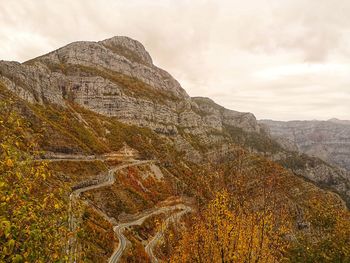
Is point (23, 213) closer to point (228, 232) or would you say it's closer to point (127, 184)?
point (228, 232)

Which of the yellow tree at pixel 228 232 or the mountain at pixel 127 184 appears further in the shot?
the yellow tree at pixel 228 232

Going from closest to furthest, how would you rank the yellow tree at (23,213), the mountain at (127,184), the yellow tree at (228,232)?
the yellow tree at (23,213) → the mountain at (127,184) → the yellow tree at (228,232)

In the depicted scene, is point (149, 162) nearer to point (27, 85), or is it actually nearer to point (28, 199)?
point (27, 85)

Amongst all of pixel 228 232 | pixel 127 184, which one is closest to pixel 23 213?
pixel 228 232

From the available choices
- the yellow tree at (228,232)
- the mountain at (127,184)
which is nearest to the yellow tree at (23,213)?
the mountain at (127,184)

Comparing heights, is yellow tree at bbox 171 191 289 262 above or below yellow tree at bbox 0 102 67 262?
below

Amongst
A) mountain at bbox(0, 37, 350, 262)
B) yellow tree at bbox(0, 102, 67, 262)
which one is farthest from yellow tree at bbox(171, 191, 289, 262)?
yellow tree at bbox(0, 102, 67, 262)

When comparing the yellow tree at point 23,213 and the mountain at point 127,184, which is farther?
the mountain at point 127,184

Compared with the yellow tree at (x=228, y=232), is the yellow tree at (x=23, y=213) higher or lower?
higher

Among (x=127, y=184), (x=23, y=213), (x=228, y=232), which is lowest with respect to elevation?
(x=127, y=184)

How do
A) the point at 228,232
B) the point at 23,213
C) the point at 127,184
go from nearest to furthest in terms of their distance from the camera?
the point at 23,213
the point at 228,232
the point at 127,184

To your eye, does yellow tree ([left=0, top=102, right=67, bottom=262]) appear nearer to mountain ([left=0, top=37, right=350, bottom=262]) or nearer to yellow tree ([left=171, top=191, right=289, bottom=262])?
mountain ([left=0, top=37, right=350, bottom=262])

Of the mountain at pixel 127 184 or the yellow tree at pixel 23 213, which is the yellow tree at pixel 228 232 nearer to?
the mountain at pixel 127 184

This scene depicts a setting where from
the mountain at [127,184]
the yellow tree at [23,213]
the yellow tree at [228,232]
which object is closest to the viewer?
the yellow tree at [23,213]
